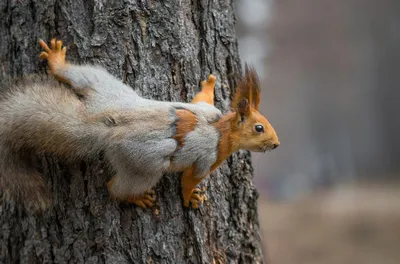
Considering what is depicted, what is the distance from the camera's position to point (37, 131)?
181 centimetres

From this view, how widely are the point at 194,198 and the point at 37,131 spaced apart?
0.60m

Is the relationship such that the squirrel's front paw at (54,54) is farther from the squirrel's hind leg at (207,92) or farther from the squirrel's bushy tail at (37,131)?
the squirrel's hind leg at (207,92)

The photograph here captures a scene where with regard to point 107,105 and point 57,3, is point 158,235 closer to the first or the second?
point 107,105

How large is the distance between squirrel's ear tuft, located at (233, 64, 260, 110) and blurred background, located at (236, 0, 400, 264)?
520cm

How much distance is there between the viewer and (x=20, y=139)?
1.83m

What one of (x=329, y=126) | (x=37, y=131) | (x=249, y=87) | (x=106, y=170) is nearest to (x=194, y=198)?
(x=106, y=170)

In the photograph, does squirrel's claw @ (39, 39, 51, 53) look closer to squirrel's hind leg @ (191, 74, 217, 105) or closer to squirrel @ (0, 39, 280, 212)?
squirrel @ (0, 39, 280, 212)

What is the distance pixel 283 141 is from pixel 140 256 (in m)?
16.1

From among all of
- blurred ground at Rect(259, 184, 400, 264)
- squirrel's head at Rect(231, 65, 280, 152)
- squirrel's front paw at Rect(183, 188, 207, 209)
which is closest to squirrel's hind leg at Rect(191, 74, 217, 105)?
squirrel's head at Rect(231, 65, 280, 152)

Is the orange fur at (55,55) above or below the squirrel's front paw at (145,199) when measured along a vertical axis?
above

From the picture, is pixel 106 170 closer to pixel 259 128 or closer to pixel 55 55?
pixel 55 55

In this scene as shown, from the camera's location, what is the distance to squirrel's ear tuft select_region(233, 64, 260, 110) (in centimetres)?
183

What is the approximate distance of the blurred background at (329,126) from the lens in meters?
7.43

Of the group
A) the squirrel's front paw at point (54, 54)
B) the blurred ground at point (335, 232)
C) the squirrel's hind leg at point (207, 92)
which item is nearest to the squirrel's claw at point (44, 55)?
the squirrel's front paw at point (54, 54)
